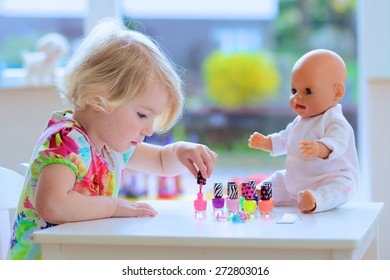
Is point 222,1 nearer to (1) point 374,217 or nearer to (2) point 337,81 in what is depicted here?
(2) point 337,81

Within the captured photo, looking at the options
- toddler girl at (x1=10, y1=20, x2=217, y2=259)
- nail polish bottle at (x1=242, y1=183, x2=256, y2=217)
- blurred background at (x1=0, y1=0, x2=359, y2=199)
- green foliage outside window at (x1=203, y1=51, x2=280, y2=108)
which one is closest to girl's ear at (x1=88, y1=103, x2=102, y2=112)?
toddler girl at (x1=10, y1=20, x2=217, y2=259)

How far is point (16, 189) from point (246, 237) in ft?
2.20

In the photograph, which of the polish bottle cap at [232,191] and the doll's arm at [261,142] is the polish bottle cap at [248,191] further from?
the doll's arm at [261,142]

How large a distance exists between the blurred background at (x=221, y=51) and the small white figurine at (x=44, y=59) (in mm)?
28

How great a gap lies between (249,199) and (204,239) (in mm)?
250

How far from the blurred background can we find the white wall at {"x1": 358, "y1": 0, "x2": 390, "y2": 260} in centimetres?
41

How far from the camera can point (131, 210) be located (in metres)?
1.21

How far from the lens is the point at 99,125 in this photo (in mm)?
1292

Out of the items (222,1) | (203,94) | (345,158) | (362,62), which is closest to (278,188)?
(345,158)

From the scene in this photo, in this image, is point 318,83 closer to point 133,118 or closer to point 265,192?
point 265,192

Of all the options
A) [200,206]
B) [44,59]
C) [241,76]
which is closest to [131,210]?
[200,206]

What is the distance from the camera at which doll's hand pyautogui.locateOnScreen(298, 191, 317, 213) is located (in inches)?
48.6

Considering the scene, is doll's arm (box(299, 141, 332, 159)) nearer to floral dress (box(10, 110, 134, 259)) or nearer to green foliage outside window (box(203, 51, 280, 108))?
floral dress (box(10, 110, 134, 259))

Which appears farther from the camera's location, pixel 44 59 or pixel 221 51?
pixel 221 51
